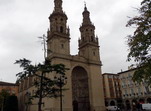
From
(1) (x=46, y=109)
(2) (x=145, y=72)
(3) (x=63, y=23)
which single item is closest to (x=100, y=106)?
(1) (x=46, y=109)

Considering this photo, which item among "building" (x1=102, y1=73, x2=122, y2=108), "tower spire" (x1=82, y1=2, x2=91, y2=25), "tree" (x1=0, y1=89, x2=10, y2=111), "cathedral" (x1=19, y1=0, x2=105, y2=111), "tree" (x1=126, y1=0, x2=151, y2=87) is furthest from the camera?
"building" (x1=102, y1=73, x2=122, y2=108)

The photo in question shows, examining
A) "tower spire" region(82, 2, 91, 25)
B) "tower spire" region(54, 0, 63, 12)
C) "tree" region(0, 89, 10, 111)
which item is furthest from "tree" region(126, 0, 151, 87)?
"tree" region(0, 89, 10, 111)

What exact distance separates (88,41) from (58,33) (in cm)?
957

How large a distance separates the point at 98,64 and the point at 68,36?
11.0 meters

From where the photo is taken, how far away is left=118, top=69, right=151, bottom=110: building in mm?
46737

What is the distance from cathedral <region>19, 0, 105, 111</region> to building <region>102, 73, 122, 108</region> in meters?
18.6

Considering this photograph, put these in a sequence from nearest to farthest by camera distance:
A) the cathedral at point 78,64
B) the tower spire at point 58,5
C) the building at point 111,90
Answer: the cathedral at point 78,64
the tower spire at point 58,5
the building at point 111,90

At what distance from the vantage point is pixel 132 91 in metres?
50.8

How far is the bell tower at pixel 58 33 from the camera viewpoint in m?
40.3

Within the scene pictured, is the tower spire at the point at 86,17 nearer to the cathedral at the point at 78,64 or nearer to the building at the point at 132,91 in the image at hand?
the cathedral at the point at 78,64

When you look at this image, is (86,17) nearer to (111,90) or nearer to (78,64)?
(78,64)

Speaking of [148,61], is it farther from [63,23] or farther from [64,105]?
[63,23]

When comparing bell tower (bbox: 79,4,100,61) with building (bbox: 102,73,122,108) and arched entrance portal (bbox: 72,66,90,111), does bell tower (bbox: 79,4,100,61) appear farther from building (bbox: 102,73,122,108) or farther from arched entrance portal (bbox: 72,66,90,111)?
building (bbox: 102,73,122,108)

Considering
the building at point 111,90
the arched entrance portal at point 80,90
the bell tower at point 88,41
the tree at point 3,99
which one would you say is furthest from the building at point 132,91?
the tree at point 3,99
